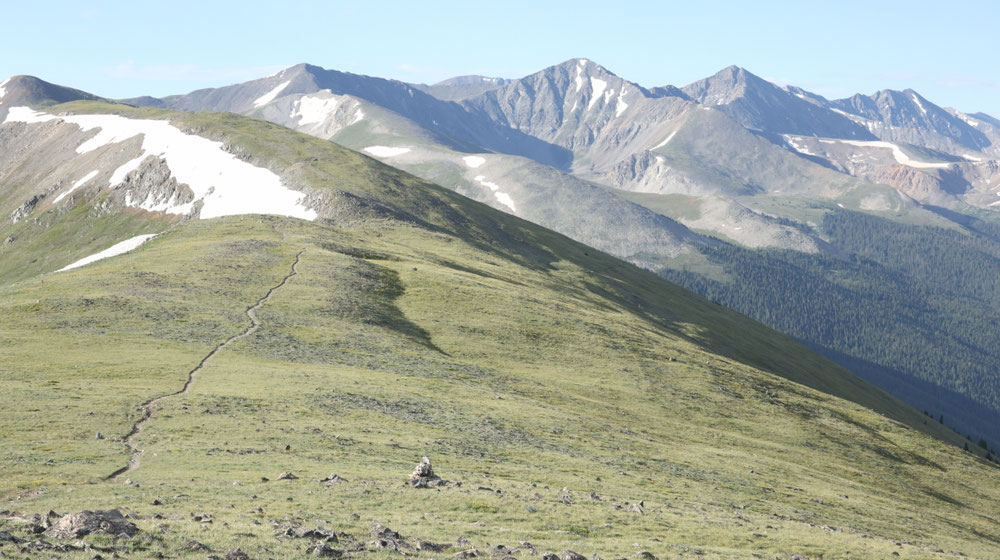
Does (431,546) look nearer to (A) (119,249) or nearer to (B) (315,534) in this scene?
(B) (315,534)

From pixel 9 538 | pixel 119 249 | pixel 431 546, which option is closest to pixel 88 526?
pixel 9 538

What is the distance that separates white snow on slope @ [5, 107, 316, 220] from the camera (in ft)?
491

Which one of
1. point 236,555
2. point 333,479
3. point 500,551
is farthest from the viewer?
point 333,479

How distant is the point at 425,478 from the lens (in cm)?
3428

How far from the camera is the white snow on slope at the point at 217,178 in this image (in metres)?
150

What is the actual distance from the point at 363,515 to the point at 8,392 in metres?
27.3

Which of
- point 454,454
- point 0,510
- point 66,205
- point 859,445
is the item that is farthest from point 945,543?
point 66,205

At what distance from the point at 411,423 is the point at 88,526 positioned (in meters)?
25.9

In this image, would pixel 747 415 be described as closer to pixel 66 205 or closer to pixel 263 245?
pixel 263 245

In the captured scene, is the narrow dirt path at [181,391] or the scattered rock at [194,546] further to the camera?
the narrow dirt path at [181,391]

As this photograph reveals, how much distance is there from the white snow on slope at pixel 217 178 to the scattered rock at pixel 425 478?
116184 mm

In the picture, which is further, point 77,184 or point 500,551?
point 77,184

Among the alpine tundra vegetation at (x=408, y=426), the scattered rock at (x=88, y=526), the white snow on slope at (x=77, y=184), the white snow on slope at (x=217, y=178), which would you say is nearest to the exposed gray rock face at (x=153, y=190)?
the white snow on slope at (x=217, y=178)

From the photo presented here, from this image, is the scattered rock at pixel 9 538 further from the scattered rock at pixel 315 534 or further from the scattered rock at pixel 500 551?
the scattered rock at pixel 500 551
